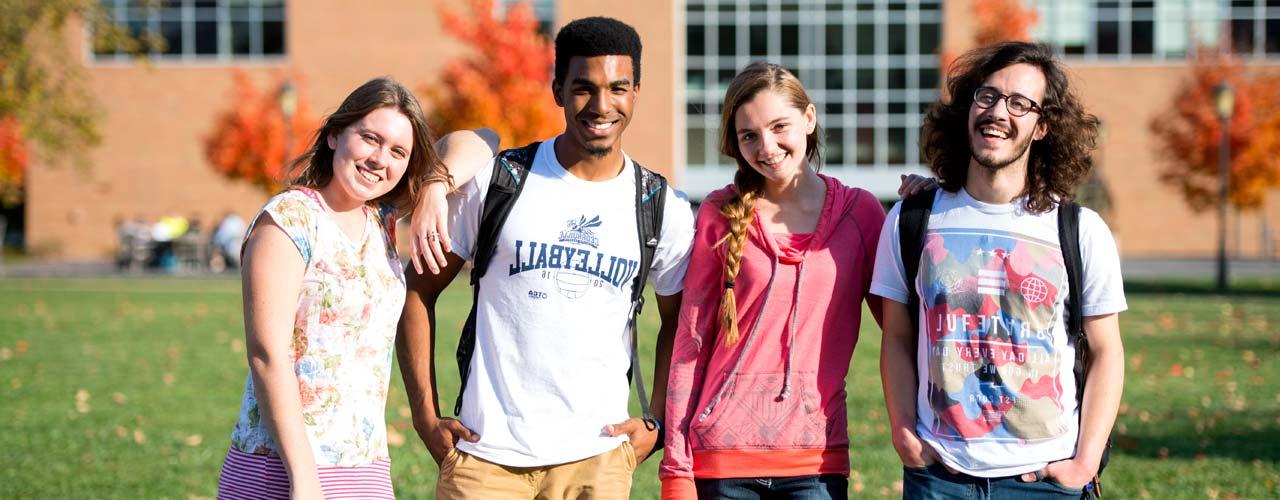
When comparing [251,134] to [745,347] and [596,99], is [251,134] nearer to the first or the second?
[596,99]

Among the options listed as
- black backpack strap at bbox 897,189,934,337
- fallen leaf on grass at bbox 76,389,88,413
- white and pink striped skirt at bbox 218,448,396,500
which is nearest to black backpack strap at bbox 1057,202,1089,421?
black backpack strap at bbox 897,189,934,337

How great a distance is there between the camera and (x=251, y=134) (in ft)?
133

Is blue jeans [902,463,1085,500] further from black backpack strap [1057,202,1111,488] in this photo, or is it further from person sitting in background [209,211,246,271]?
person sitting in background [209,211,246,271]

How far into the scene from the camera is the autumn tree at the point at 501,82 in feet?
109

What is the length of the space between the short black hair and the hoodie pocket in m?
1.00

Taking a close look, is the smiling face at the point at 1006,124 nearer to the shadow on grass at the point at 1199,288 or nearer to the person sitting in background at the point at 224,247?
the shadow on grass at the point at 1199,288

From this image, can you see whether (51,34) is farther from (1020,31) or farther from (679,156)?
(679,156)

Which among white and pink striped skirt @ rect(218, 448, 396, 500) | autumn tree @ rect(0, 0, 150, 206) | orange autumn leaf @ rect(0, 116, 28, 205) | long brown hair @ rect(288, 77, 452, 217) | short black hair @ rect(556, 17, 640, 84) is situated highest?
autumn tree @ rect(0, 0, 150, 206)

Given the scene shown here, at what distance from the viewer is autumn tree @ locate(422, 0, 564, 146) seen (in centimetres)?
3319

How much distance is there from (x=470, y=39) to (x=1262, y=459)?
30265mm

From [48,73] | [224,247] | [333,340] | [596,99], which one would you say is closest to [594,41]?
[596,99]

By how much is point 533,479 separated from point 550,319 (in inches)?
18.4

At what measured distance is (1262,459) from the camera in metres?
A: 8.09

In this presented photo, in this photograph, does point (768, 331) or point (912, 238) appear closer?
point (912, 238)
